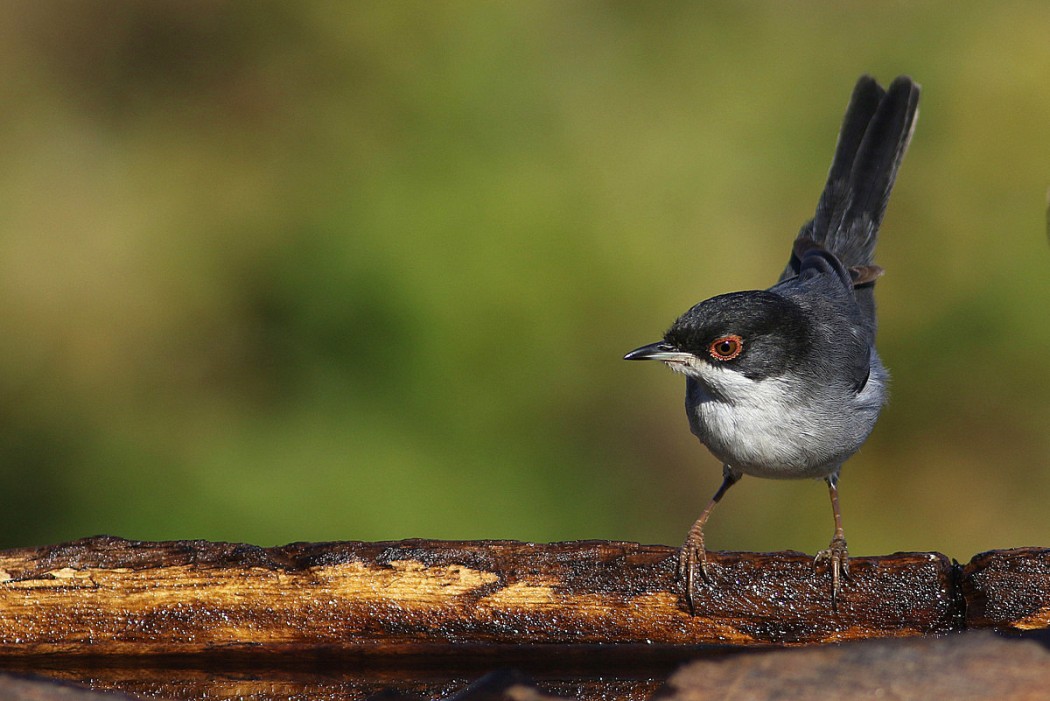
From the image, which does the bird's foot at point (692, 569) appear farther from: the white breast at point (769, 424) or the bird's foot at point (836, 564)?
the white breast at point (769, 424)

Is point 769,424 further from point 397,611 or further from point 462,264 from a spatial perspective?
point 462,264

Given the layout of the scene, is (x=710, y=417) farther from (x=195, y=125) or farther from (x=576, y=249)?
(x=195, y=125)

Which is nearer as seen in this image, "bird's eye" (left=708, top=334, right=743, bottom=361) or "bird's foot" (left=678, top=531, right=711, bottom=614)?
"bird's foot" (left=678, top=531, right=711, bottom=614)

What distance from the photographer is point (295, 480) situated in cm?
568

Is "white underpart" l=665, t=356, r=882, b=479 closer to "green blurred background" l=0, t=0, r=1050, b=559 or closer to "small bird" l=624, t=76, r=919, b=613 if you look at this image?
"small bird" l=624, t=76, r=919, b=613

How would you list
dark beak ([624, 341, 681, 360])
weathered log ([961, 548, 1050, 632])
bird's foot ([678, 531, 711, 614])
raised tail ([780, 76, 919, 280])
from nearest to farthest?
weathered log ([961, 548, 1050, 632]) → bird's foot ([678, 531, 711, 614]) → dark beak ([624, 341, 681, 360]) → raised tail ([780, 76, 919, 280])

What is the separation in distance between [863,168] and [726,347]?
5.48 feet

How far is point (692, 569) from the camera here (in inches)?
132

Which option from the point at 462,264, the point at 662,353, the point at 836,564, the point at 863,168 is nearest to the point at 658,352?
the point at 662,353

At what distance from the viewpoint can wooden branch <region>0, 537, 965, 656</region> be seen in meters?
3.36

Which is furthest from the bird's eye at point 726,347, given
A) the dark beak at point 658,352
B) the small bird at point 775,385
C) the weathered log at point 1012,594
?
the weathered log at point 1012,594

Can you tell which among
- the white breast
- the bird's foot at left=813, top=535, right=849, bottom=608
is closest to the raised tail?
the white breast

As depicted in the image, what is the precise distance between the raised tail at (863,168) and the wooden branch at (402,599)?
203 centimetres

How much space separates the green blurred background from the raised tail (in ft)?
4.28
